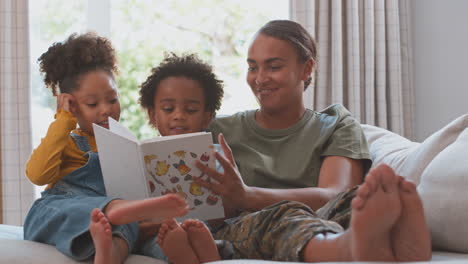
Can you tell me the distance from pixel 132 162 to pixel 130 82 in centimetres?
413

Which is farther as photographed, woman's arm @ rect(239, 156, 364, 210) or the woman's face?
the woman's face

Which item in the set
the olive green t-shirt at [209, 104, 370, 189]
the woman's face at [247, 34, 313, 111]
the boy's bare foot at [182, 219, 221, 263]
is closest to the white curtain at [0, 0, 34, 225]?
the olive green t-shirt at [209, 104, 370, 189]

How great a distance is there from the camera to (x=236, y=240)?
1539 mm

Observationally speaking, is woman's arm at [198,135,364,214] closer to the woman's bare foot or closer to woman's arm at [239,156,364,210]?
woman's arm at [239,156,364,210]

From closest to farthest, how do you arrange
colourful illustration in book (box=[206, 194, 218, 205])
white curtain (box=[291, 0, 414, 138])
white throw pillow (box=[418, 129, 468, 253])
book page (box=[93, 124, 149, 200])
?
1. white throw pillow (box=[418, 129, 468, 253])
2. book page (box=[93, 124, 149, 200])
3. colourful illustration in book (box=[206, 194, 218, 205])
4. white curtain (box=[291, 0, 414, 138])

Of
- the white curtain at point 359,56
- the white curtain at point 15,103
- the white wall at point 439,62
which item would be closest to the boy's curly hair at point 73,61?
the white curtain at point 15,103

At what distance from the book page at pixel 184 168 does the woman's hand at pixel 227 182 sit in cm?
2

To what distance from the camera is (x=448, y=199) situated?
4.77ft

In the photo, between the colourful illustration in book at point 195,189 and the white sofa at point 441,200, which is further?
the colourful illustration in book at point 195,189

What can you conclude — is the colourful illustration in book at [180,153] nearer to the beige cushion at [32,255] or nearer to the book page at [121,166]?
the book page at [121,166]

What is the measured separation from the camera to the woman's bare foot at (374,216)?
1142 millimetres

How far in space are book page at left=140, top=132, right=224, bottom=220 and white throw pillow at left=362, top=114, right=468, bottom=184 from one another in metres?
0.54

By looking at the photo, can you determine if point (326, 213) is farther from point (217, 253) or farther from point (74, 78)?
point (74, 78)

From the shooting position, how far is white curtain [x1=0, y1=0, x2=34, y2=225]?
11.2 ft
